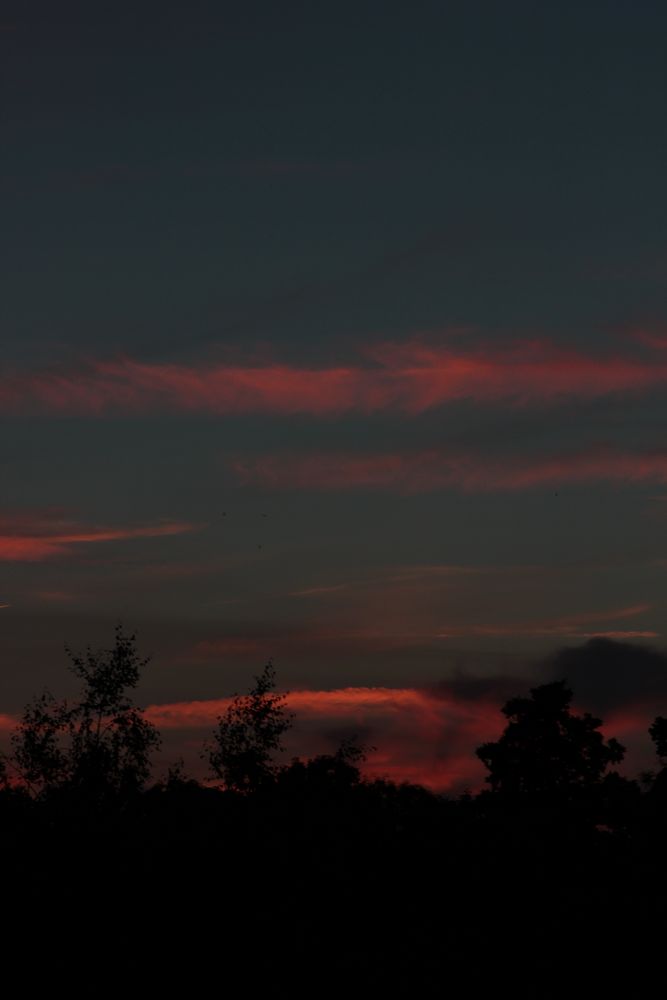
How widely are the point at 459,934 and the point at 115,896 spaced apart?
1191cm

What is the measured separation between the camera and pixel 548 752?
336 feet

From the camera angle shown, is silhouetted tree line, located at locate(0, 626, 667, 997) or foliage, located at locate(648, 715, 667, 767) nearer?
silhouetted tree line, located at locate(0, 626, 667, 997)

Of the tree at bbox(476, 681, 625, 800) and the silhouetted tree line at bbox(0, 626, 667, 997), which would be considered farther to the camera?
the tree at bbox(476, 681, 625, 800)

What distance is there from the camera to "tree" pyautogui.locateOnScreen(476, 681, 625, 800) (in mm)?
101875

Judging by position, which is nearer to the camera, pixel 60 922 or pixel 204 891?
pixel 60 922

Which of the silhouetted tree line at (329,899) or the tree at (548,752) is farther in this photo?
the tree at (548,752)

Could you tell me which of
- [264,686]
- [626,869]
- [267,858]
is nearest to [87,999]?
[267,858]

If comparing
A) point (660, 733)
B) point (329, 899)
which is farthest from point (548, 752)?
point (329, 899)

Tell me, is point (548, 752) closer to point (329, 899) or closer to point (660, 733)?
point (660, 733)

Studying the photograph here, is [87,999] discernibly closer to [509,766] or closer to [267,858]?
[267,858]

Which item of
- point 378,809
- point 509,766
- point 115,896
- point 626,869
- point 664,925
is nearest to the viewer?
point 664,925

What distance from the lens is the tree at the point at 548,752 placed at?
102 meters

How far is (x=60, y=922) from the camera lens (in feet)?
137

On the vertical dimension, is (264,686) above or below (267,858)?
above
